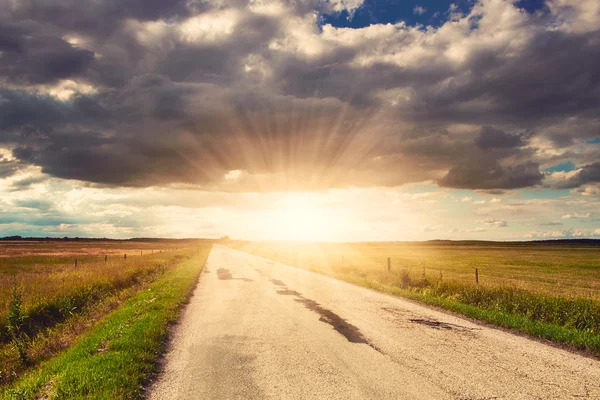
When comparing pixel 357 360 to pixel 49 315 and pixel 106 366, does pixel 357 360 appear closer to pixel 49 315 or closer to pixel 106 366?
pixel 106 366

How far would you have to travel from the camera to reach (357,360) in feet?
24.0

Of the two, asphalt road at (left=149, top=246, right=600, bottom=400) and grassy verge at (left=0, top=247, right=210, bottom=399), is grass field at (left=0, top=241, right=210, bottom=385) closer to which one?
grassy verge at (left=0, top=247, right=210, bottom=399)

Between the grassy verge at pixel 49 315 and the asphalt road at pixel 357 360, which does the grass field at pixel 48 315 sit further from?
the asphalt road at pixel 357 360

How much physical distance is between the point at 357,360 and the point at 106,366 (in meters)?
4.82

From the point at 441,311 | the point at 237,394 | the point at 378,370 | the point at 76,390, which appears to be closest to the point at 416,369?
the point at 378,370

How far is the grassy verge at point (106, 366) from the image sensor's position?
5.91m

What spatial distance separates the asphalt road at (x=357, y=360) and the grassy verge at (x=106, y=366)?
1.44ft

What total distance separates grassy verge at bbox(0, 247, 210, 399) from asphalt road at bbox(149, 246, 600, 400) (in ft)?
1.44

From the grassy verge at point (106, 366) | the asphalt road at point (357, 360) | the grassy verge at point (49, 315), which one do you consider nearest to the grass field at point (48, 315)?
the grassy verge at point (49, 315)

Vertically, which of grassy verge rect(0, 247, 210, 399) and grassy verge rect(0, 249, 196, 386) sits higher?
grassy verge rect(0, 247, 210, 399)

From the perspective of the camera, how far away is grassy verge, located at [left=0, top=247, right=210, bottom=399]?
233 inches

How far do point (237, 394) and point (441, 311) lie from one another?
977cm

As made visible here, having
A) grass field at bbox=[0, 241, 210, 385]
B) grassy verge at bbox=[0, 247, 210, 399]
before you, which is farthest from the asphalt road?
grass field at bbox=[0, 241, 210, 385]

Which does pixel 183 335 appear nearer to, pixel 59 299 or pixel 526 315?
pixel 59 299
